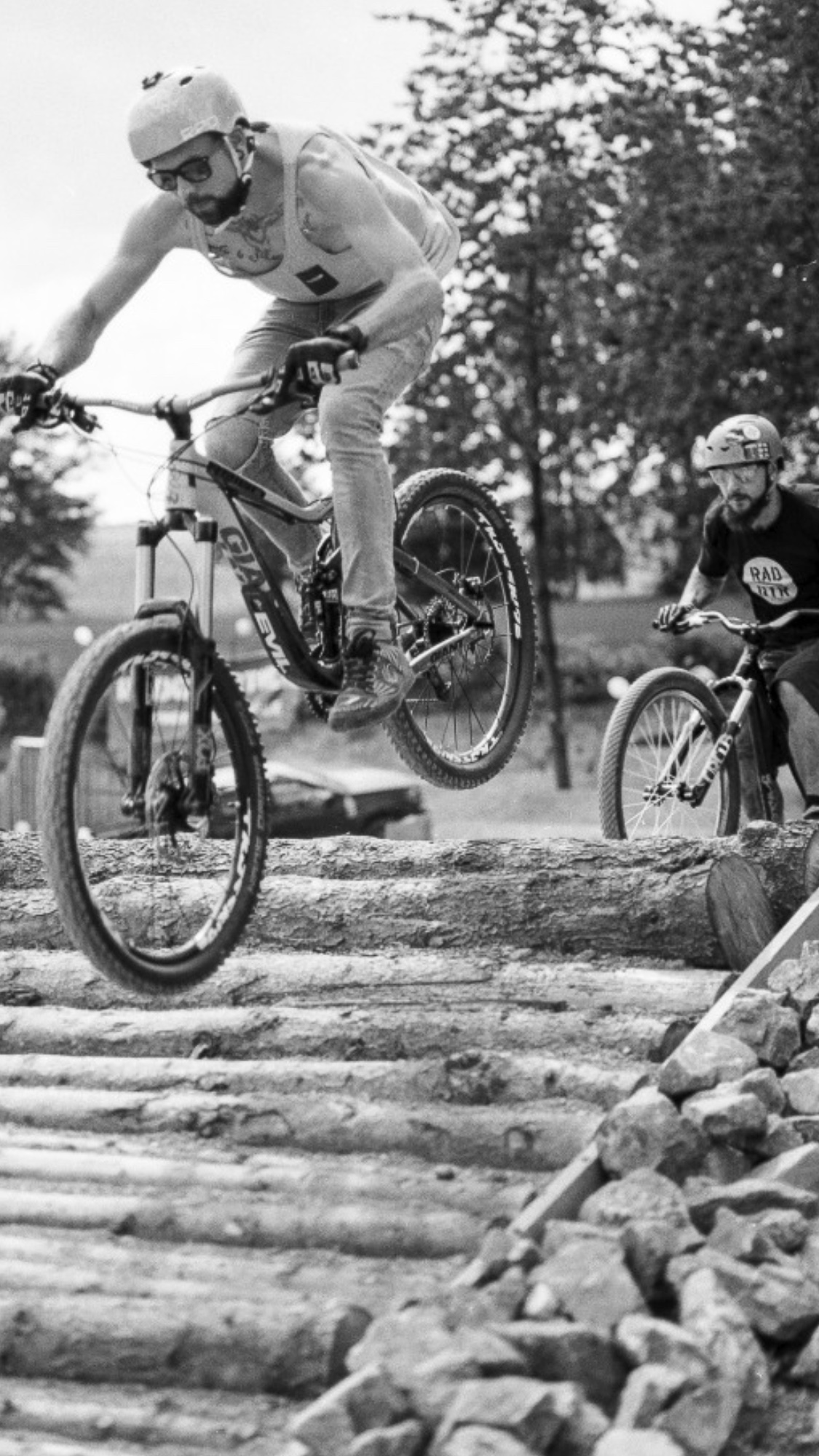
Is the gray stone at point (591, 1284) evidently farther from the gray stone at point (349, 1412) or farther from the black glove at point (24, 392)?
the black glove at point (24, 392)

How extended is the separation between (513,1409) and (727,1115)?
4.89 feet

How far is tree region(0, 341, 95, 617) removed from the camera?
30.4 metres

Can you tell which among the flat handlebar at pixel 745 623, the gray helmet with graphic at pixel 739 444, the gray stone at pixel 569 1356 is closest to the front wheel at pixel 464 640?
the flat handlebar at pixel 745 623

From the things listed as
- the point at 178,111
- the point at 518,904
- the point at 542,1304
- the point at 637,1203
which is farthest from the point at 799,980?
the point at 178,111

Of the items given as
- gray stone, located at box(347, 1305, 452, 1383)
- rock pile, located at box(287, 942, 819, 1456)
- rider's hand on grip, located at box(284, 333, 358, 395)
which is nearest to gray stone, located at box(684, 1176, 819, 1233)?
rock pile, located at box(287, 942, 819, 1456)

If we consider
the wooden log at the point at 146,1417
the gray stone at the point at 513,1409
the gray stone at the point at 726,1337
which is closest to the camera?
the gray stone at the point at 513,1409

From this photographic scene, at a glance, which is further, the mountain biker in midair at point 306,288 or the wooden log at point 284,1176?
the mountain biker in midair at point 306,288

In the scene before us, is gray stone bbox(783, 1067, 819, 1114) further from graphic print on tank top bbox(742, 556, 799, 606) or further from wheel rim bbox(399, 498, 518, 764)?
graphic print on tank top bbox(742, 556, 799, 606)

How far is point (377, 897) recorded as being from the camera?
7121 mm

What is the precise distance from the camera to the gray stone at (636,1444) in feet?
12.6

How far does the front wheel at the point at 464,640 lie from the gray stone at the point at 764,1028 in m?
1.55

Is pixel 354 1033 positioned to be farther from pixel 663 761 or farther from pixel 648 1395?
pixel 663 761

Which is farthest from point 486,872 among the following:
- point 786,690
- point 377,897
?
point 786,690

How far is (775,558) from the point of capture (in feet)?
25.8
